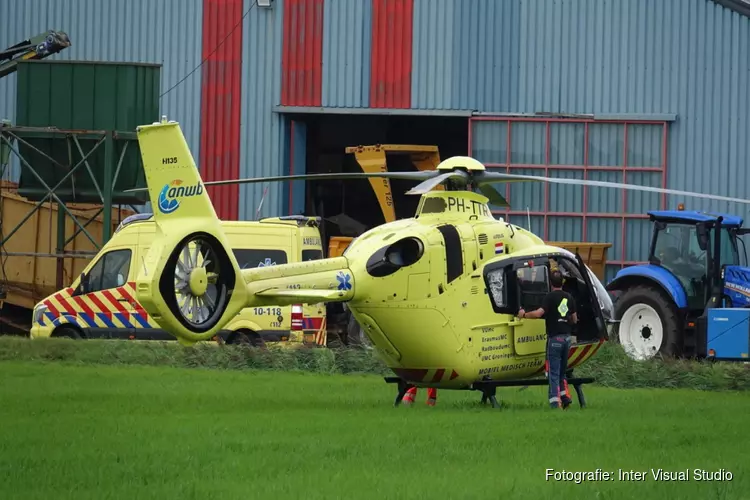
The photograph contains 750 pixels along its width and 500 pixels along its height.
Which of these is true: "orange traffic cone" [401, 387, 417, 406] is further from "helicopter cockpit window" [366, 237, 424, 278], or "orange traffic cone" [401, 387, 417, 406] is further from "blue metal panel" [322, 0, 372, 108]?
"blue metal panel" [322, 0, 372, 108]

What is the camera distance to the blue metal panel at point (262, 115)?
35.7 meters

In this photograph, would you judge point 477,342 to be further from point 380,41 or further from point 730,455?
point 380,41

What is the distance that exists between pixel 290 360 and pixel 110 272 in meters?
4.69

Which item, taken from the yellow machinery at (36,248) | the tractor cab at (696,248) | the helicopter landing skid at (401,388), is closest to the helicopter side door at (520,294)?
the helicopter landing skid at (401,388)

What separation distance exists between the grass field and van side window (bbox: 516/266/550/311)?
1397mm

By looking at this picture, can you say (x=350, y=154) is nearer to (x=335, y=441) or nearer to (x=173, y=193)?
(x=173, y=193)

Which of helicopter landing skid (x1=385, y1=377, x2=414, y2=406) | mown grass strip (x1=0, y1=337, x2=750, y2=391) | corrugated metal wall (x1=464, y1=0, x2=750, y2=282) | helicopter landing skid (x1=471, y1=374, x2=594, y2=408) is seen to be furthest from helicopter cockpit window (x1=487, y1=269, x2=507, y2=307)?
corrugated metal wall (x1=464, y1=0, x2=750, y2=282)

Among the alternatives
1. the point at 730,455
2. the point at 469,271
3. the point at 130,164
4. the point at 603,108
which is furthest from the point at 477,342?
the point at 603,108

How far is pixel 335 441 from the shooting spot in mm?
14039

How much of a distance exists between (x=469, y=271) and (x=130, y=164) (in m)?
15.7

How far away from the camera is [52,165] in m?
31.6

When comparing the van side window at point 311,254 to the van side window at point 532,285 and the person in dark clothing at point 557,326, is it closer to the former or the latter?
the van side window at point 532,285

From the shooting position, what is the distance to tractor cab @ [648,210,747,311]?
26438mm

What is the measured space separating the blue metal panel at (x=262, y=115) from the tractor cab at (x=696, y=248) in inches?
461
